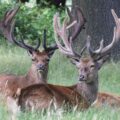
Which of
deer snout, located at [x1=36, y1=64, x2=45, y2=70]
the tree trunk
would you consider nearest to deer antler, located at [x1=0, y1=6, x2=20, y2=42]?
deer snout, located at [x1=36, y1=64, x2=45, y2=70]

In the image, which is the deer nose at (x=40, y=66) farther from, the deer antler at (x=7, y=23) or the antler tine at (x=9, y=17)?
the antler tine at (x=9, y=17)

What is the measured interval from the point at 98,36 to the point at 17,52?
2.46 m

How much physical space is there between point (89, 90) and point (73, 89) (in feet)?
0.84

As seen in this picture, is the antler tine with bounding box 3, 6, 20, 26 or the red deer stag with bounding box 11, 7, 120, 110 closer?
the red deer stag with bounding box 11, 7, 120, 110

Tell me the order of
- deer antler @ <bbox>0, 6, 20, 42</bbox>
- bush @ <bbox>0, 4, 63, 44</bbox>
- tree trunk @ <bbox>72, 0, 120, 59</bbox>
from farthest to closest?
bush @ <bbox>0, 4, 63, 44</bbox>
tree trunk @ <bbox>72, 0, 120, 59</bbox>
deer antler @ <bbox>0, 6, 20, 42</bbox>

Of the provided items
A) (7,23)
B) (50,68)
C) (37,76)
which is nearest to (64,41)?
(37,76)

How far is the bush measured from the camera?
902 inches

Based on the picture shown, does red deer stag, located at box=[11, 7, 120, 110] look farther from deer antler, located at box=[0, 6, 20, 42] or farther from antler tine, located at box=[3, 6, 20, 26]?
antler tine, located at box=[3, 6, 20, 26]

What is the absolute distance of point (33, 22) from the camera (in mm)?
24734

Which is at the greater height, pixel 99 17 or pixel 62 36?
pixel 99 17

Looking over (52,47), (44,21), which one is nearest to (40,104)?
(52,47)

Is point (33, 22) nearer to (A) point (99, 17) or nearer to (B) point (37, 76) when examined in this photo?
(A) point (99, 17)

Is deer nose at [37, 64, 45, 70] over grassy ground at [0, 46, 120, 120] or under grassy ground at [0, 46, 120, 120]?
over

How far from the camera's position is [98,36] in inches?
660
